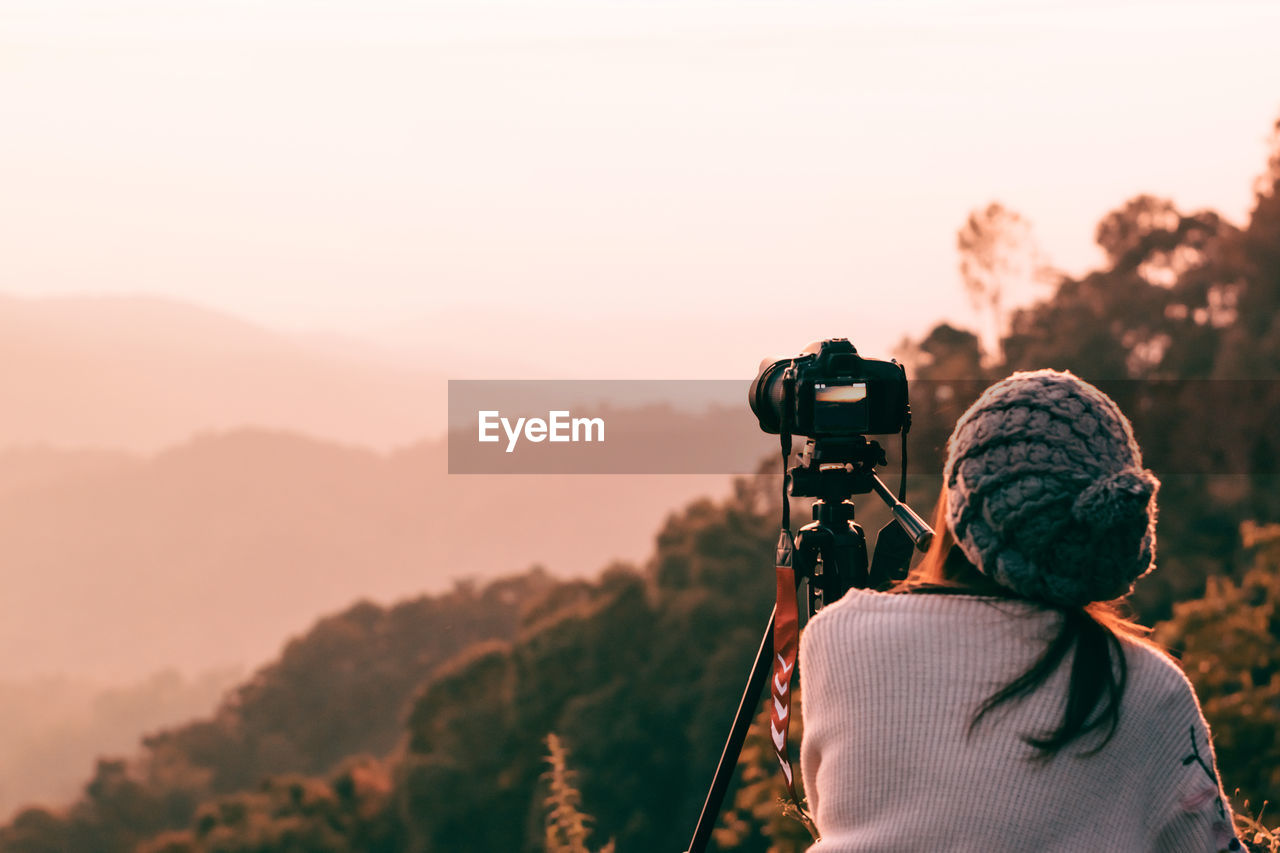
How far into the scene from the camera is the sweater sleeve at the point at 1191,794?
4.70 ft

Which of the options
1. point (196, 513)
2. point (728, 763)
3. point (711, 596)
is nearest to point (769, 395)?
point (728, 763)

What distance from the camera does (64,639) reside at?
13212 centimetres

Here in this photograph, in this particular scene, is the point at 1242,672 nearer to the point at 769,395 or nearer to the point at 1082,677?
the point at 769,395

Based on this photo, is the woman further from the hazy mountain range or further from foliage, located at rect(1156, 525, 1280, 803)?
the hazy mountain range

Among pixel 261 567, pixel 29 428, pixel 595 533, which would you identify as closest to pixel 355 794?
pixel 595 533

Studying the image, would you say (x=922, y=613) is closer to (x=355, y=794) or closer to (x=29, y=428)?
(x=355, y=794)

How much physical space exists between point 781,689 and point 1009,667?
52 centimetres

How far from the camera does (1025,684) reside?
140cm

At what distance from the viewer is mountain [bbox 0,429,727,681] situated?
118m

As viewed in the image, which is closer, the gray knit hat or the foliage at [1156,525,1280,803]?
the gray knit hat

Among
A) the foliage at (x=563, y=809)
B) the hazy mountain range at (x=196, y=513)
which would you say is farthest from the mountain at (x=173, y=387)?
the foliage at (x=563, y=809)

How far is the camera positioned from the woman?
567 millimetres

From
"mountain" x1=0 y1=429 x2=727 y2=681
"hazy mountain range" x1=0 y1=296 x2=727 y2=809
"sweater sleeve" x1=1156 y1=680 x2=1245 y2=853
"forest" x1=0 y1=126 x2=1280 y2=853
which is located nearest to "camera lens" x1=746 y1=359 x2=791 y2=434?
"sweater sleeve" x1=1156 y1=680 x2=1245 y2=853

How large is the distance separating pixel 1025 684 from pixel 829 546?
747mm
